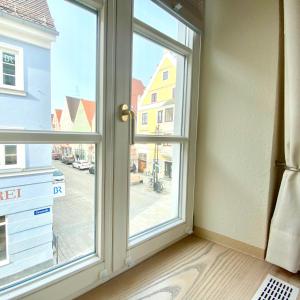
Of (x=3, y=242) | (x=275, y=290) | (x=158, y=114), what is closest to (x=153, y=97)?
(x=158, y=114)

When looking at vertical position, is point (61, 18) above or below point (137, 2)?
below

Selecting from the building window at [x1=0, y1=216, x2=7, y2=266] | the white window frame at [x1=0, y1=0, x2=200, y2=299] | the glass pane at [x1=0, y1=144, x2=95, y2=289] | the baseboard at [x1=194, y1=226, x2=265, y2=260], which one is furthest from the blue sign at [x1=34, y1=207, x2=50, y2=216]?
the baseboard at [x1=194, y1=226, x2=265, y2=260]

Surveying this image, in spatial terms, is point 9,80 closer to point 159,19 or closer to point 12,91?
point 12,91

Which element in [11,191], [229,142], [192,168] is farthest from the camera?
[192,168]

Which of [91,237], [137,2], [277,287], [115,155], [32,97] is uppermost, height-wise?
[137,2]

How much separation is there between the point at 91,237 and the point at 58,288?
0.22m

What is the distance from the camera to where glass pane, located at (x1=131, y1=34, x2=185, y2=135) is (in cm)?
116

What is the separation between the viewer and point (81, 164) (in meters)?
0.96

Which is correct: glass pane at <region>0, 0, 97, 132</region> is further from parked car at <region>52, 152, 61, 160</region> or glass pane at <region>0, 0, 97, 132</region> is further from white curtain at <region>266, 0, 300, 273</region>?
white curtain at <region>266, 0, 300, 273</region>

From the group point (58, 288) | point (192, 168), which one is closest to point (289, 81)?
point (192, 168)

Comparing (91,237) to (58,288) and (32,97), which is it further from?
(32,97)

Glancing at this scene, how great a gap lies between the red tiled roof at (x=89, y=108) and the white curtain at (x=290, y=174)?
940 mm

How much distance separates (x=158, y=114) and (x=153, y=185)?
0.43 meters

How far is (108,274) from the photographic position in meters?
1.05
